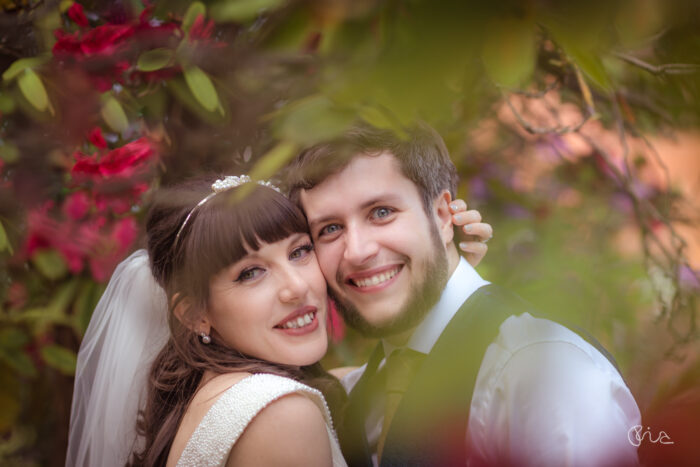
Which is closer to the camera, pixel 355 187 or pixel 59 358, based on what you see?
pixel 355 187

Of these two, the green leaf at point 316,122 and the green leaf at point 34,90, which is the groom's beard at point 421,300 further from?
the green leaf at point 316,122

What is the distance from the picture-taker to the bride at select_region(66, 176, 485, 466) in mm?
1568

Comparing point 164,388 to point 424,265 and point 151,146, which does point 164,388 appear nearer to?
point 151,146

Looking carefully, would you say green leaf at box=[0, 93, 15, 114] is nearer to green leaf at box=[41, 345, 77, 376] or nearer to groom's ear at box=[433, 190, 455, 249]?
green leaf at box=[41, 345, 77, 376]

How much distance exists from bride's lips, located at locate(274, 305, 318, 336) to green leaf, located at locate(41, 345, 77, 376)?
0.94 metres

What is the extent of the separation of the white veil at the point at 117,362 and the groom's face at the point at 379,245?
26.3 inches

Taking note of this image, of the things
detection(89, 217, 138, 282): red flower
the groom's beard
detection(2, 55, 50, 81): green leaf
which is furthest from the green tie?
detection(2, 55, 50, 81): green leaf

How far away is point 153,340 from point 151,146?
2.35 feet

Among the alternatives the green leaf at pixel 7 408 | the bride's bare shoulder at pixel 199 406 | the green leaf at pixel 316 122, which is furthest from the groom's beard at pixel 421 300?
the green leaf at pixel 316 122

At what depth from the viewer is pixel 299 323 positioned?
1.75 metres

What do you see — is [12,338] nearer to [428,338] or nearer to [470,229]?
[428,338]

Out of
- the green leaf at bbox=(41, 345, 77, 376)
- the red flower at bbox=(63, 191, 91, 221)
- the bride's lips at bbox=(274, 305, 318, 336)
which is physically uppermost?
the red flower at bbox=(63, 191, 91, 221)

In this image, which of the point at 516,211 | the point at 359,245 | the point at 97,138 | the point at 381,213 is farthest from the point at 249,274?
the point at 516,211

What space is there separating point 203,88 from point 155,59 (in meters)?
0.15
